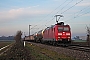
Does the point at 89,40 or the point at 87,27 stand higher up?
A: the point at 87,27

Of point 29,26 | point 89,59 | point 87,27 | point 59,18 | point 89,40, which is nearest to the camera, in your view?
point 89,59

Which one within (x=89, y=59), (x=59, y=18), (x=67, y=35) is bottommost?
(x=89, y=59)

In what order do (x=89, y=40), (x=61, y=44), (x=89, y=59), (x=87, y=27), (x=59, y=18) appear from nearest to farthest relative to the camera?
(x=89, y=59)
(x=61, y=44)
(x=89, y=40)
(x=59, y=18)
(x=87, y=27)

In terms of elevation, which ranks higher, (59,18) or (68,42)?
(59,18)

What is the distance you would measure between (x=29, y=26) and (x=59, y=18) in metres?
59.6

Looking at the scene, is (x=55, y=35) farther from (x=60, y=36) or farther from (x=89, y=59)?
(x=89, y=59)

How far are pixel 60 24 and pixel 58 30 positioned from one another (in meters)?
1.72

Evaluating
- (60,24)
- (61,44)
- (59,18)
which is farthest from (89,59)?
(59,18)

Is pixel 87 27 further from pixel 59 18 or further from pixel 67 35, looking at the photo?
pixel 67 35

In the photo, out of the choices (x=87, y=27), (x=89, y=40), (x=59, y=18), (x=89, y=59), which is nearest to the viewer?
(x=89, y=59)

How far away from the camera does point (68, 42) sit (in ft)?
115

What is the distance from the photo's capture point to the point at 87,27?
2061 inches

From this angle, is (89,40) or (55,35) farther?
(89,40)

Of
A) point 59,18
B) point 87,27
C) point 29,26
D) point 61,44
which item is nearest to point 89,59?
point 61,44
